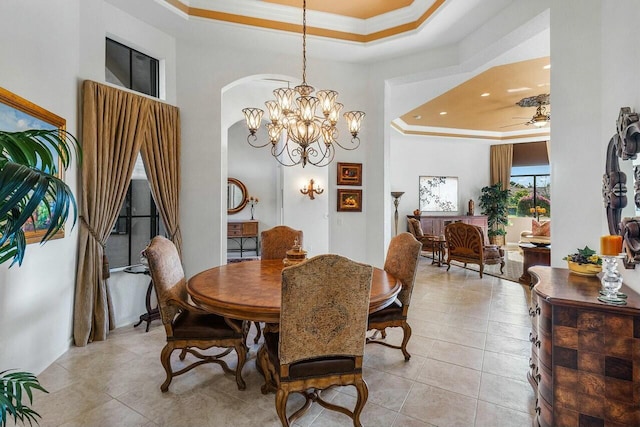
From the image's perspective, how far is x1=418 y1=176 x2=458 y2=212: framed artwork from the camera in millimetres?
8953

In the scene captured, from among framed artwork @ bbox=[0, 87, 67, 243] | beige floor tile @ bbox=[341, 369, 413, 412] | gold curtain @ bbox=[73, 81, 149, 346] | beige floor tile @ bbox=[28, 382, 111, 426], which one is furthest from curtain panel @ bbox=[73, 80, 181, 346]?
beige floor tile @ bbox=[341, 369, 413, 412]

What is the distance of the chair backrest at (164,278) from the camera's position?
2.15 meters

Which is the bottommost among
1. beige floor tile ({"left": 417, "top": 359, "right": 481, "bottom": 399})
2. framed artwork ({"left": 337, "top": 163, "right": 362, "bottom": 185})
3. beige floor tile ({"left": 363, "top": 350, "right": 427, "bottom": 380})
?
beige floor tile ({"left": 417, "top": 359, "right": 481, "bottom": 399})

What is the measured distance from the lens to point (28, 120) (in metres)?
2.19

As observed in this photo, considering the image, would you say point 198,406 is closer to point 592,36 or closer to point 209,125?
point 209,125

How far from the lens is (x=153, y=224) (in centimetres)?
374

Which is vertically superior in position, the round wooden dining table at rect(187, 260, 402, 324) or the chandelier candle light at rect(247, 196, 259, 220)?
the chandelier candle light at rect(247, 196, 259, 220)

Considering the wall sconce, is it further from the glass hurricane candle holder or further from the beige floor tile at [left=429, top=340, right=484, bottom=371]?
the glass hurricane candle holder

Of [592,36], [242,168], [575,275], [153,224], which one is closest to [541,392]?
[575,275]

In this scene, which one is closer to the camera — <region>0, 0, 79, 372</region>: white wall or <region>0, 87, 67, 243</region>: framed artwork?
<region>0, 87, 67, 243</region>: framed artwork

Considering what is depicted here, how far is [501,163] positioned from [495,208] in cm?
140

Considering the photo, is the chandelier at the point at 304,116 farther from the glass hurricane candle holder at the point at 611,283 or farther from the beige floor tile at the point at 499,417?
the beige floor tile at the point at 499,417

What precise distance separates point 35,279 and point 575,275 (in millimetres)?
3828

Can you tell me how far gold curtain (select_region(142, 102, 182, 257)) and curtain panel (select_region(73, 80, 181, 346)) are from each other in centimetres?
1
